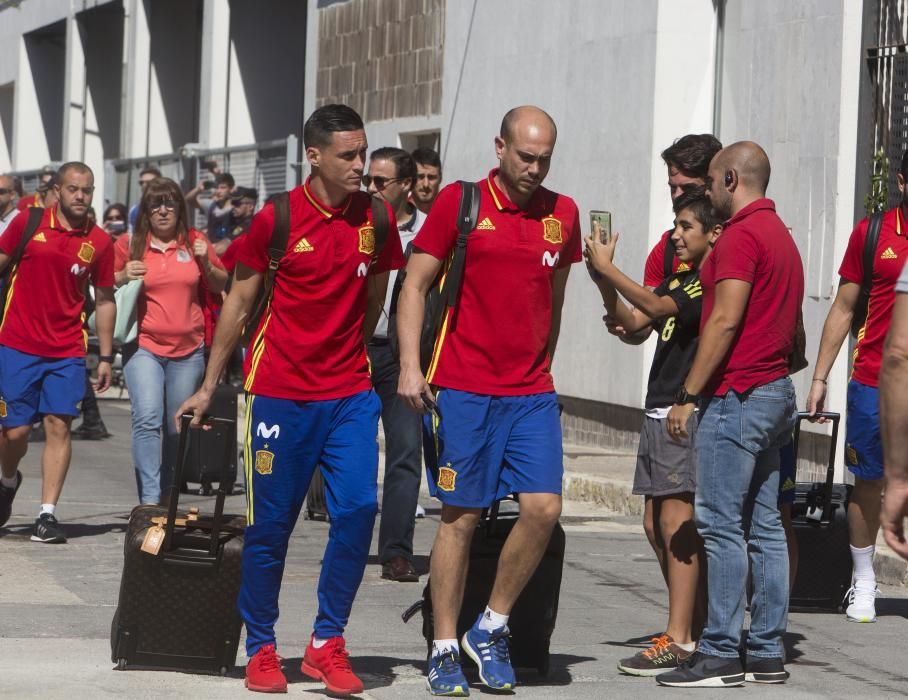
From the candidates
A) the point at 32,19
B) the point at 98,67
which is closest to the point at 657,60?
the point at 98,67

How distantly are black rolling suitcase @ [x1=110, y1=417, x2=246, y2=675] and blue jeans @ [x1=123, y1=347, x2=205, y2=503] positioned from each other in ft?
11.2

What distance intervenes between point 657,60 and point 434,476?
8215 millimetres

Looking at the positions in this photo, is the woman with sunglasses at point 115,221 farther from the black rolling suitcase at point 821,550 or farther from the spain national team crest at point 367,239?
the spain national team crest at point 367,239

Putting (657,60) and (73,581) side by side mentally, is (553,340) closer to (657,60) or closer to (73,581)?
(73,581)

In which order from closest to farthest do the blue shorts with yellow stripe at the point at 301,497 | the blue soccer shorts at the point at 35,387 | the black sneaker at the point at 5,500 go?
the blue shorts with yellow stripe at the point at 301,497 < the blue soccer shorts at the point at 35,387 < the black sneaker at the point at 5,500

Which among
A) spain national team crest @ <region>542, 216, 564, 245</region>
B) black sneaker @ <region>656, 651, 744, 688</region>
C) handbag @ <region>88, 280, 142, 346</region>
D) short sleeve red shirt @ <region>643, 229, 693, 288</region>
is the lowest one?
black sneaker @ <region>656, 651, 744, 688</region>

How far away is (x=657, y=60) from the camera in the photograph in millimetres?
14125

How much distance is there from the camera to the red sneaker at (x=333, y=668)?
630 cm

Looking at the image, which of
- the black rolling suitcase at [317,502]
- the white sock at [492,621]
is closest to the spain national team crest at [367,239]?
the white sock at [492,621]

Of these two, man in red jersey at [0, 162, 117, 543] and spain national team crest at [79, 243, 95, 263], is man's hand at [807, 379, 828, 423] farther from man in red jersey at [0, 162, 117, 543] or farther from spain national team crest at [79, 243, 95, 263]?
spain national team crest at [79, 243, 95, 263]

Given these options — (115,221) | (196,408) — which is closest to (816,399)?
(196,408)

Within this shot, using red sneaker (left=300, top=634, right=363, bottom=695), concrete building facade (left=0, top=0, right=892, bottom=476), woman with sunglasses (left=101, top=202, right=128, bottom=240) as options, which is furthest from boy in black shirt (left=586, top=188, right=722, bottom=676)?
woman with sunglasses (left=101, top=202, right=128, bottom=240)

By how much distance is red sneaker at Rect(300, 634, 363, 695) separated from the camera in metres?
6.30

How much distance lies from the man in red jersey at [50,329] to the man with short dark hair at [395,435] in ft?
5.58
